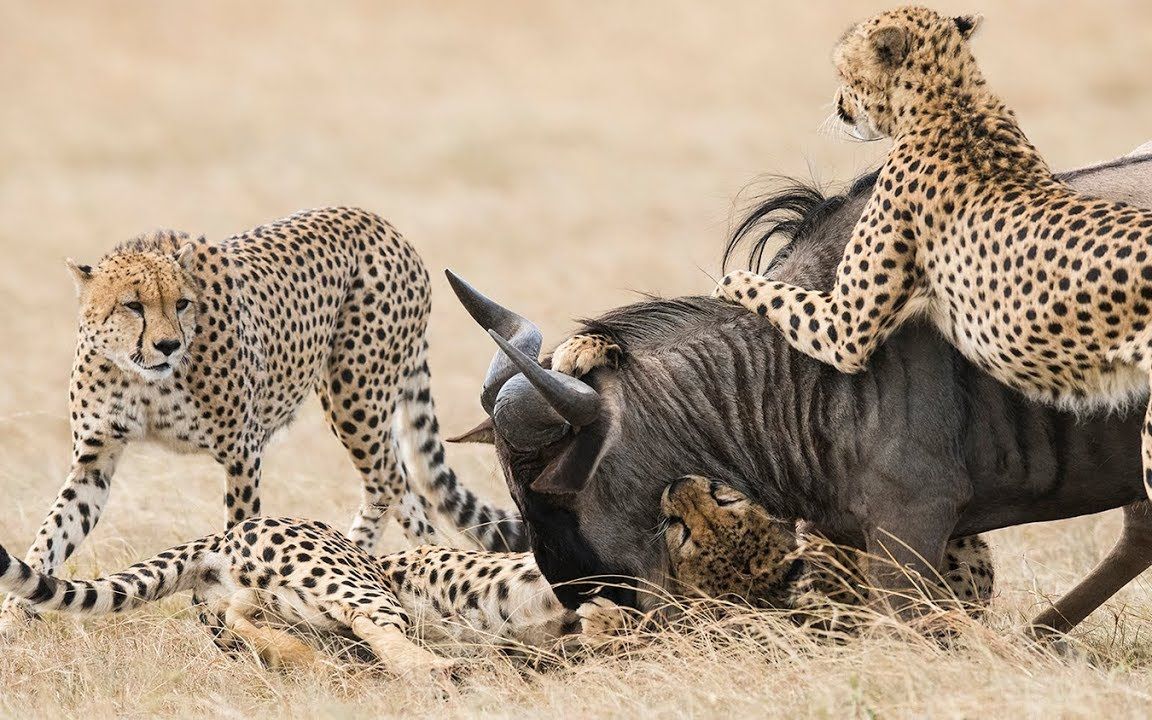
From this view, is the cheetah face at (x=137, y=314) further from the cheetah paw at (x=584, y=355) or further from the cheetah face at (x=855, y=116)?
the cheetah face at (x=855, y=116)

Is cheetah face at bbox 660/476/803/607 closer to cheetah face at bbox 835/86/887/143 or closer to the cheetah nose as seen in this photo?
cheetah face at bbox 835/86/887/143

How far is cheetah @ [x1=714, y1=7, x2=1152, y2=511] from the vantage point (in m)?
4.63

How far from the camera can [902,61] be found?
5.48 meters

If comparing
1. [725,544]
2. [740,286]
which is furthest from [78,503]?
[740,286]

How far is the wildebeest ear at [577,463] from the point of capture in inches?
215

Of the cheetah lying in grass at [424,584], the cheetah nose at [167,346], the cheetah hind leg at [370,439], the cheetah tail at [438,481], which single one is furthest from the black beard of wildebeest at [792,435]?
the cheetah hind leg at [370,439]

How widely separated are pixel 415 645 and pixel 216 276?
2407mm

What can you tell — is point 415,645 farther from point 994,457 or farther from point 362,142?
point 362,142

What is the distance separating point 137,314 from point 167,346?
7.2 inches

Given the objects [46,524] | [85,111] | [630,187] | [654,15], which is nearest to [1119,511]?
[46,524]

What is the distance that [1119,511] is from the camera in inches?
309

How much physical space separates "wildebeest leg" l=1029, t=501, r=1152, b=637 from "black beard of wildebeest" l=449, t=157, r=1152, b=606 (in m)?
0.29

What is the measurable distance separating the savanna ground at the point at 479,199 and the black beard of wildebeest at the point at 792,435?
0.46 metres

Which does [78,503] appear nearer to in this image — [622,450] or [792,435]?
[622,450]
